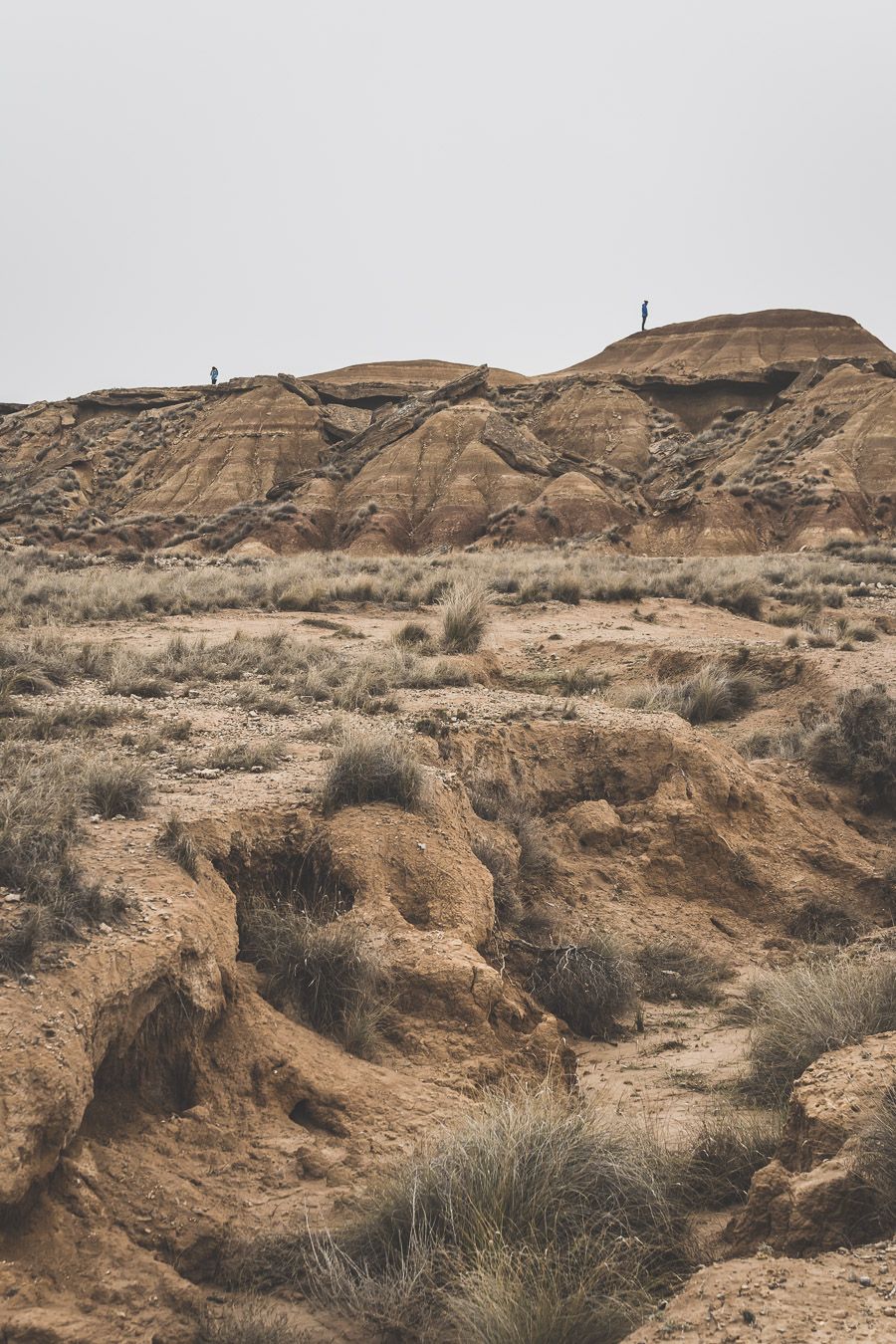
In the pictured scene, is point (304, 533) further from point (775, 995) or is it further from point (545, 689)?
point (775, 995)

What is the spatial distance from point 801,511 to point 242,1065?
3701cm

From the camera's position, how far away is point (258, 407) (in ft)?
173

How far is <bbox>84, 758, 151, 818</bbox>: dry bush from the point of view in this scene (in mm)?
6422

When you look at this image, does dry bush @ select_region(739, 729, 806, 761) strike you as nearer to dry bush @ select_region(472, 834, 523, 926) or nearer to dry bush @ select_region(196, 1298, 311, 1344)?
dry bush @ select_region(472, 834, 523, 926)

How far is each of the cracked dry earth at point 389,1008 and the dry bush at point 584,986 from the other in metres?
0.15

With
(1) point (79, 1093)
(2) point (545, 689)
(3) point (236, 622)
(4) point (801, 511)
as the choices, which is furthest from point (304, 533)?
(1) point (79, 1093)

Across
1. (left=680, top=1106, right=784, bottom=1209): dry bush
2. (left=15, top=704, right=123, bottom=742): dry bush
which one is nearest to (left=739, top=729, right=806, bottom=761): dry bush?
(left=680, top=1106, right=784, bottom=1209): dry bush

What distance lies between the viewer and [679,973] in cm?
774

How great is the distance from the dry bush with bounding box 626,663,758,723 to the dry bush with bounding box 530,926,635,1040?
17.6 ft

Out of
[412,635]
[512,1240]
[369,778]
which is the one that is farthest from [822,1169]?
[412,635]

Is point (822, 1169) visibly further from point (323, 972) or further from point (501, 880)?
point (501, 880)

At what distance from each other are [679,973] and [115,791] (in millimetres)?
4350

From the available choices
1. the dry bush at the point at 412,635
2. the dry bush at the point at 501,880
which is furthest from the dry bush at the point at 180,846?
the dry bush at the point at 412,635

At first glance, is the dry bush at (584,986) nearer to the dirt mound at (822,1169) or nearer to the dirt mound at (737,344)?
the dirt mound at (822,1169)
